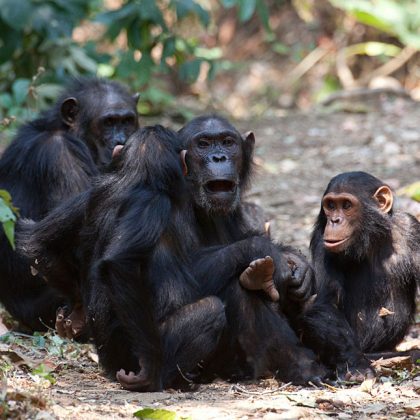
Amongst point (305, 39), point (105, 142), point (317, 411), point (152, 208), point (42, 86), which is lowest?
point (317, 411)

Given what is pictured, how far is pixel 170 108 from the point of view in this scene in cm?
1406

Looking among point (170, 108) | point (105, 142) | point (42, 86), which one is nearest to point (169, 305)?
point (105, 142)

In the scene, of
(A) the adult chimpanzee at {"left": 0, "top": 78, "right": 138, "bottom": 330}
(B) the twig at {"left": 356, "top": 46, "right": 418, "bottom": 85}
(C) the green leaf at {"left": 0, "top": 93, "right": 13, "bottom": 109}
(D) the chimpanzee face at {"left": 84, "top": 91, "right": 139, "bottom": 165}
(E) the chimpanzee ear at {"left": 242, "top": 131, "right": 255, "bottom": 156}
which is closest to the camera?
(E) the chimpanzee ear at {"left": 242, "top": 131, "right": 255, "bottom": 156}

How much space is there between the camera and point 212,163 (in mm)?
6238

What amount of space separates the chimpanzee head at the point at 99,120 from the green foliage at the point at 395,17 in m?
8.06

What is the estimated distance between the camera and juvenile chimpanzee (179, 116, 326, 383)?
19.1 feet

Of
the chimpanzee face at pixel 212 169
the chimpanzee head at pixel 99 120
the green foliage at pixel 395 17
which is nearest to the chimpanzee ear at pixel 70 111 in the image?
the chimpanzee head at pixel 99 120

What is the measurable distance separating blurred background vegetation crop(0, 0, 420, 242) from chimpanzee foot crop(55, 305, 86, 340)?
4.44 metres

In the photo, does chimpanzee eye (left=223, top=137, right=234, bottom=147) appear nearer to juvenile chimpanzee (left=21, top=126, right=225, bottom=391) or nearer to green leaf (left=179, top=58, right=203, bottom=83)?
juvenile chimpanzee (left=21, top=126, right=225, bottom=391)

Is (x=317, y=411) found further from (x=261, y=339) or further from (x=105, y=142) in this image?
(x=105, y=142)

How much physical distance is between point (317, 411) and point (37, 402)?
1.53m

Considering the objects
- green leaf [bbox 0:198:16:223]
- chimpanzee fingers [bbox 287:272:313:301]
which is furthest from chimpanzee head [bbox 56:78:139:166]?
green leaf [bbox 0:198:16:223]

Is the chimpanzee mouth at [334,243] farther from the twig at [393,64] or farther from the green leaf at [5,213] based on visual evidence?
the twig at [393,64]

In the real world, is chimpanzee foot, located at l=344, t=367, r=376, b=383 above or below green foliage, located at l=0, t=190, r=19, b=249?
below
